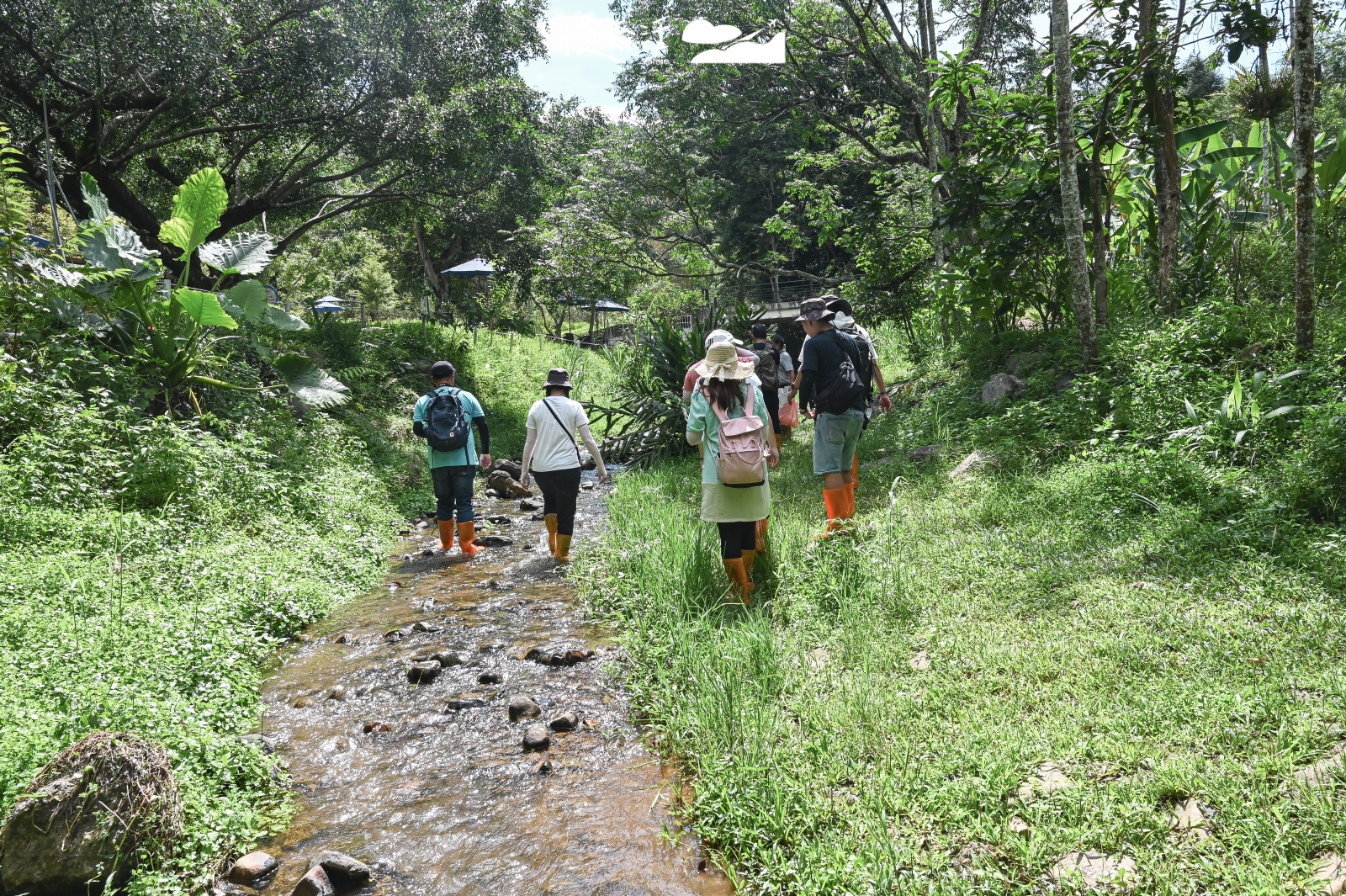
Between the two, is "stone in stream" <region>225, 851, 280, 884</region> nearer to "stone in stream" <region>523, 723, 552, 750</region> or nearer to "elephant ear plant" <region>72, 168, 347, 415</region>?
"stone in stream" <region>523, 723, 552, 750</region>

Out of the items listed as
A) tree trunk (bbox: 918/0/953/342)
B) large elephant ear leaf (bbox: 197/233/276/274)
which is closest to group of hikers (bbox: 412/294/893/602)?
large elephant ear leaf (bbox: 197/233/276/274)

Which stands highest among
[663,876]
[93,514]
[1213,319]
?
[1213,319]

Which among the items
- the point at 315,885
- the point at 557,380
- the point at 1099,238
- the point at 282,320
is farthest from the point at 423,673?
the point at 1099,238

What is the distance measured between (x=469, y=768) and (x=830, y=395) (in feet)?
12.6

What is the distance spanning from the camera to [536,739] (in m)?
3.98

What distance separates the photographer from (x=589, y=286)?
18.5 metres

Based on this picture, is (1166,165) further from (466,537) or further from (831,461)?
(466,537)

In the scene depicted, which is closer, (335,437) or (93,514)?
(93,514)

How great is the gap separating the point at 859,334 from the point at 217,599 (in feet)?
18.7

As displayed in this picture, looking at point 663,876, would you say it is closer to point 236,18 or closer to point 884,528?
point 884,528

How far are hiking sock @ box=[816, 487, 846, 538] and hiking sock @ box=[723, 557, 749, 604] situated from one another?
1.24m

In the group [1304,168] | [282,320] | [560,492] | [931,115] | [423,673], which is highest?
[931,115]

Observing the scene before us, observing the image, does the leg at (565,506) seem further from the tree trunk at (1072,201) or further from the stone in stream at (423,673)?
the tree trunk at (1072,201)

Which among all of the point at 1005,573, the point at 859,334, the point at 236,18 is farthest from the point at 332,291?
the point at 1005,573
